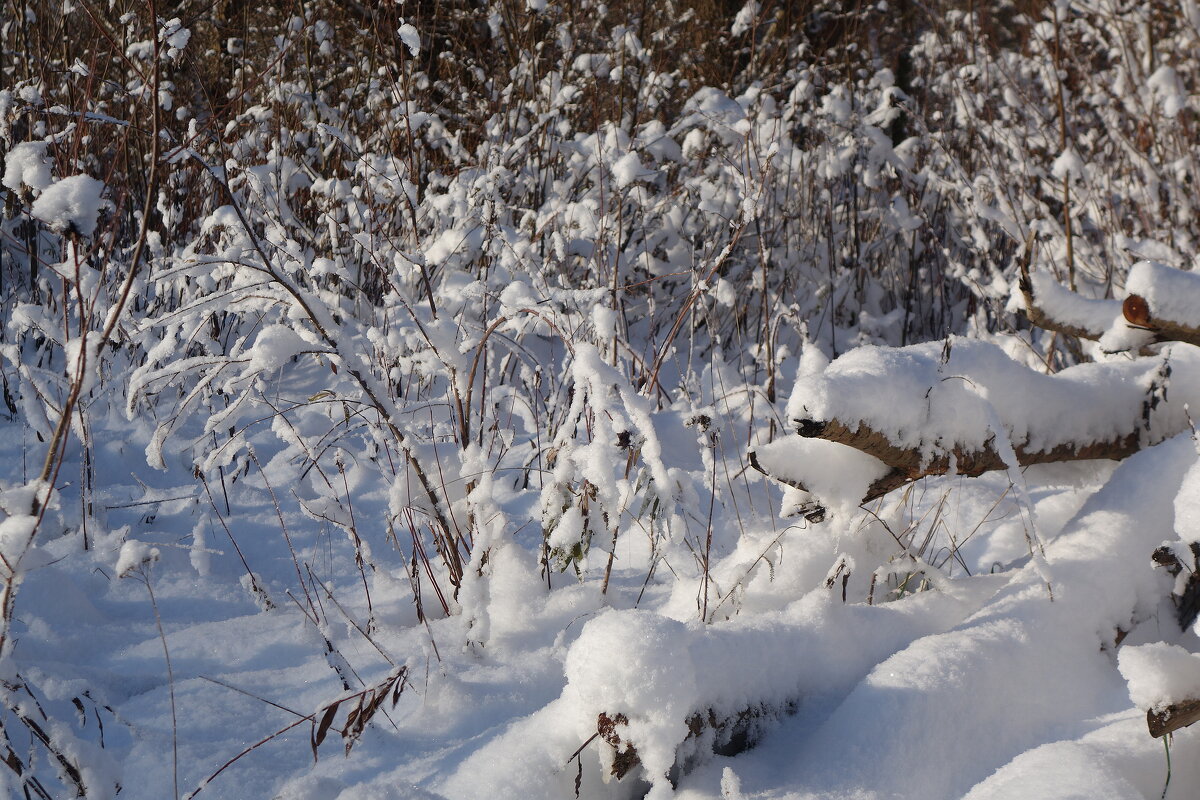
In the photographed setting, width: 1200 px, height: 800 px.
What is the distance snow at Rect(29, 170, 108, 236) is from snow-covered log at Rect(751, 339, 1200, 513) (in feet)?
3.00

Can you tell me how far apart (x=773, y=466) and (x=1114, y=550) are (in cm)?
53

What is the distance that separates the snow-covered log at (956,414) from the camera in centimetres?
114

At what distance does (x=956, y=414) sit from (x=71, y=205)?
122cm

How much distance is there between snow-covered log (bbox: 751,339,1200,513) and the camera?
1136mm

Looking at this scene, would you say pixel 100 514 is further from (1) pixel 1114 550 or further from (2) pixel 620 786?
(1) pixel 1114 550

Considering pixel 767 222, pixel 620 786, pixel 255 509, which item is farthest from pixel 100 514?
pixel 767 222

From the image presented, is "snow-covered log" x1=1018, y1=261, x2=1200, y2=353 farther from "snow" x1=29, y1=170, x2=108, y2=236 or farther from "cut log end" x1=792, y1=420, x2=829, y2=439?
"snow" x1=29, y1=170, x2=108, y2=236

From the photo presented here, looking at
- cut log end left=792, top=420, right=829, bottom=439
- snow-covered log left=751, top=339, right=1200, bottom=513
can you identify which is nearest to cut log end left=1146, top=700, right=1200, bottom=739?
snow-covered log left=751, top=339, right=1200, bottom=513

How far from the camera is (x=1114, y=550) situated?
49.4 inches

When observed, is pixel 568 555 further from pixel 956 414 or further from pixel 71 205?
pixel 71 205

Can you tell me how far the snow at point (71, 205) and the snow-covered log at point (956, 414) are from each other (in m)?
0.91

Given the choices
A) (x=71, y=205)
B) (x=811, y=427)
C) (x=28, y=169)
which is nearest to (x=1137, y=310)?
(x=811, y=427)

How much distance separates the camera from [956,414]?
124 centimetres

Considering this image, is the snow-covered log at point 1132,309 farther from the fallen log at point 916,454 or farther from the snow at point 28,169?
the snow at point 28,169
